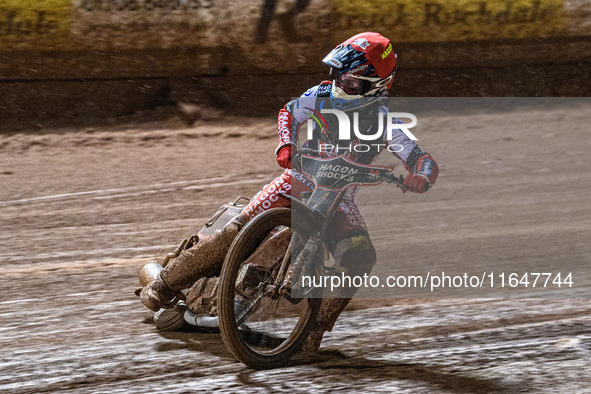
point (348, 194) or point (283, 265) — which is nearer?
point (283, 265)

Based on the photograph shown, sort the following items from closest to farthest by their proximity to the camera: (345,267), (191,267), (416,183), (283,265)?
1. (416,183)
2. (283,265)
3. (345,267)
4. (191,267)

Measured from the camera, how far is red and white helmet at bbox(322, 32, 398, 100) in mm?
3803

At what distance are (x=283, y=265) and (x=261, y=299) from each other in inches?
11.4

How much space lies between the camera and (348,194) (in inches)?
157

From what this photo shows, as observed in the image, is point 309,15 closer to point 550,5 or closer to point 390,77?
point 550,5

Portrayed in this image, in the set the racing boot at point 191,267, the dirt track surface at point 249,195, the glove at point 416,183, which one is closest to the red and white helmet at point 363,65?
the glove at point 416,183

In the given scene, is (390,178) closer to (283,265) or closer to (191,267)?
(283,265)

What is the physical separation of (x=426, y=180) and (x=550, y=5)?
348 inches

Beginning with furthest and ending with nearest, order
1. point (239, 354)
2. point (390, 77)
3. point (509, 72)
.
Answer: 1. point (509, 72)
2. point (390, 77)
3. point (239, 354)

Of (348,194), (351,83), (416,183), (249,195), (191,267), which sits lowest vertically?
(249,195)

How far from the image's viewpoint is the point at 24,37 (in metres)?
11.1

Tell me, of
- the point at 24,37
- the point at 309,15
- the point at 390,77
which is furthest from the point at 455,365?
the point at 24,37

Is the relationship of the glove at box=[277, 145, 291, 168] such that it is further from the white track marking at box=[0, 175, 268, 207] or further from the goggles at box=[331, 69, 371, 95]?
the white track marking at box=[0, 175, 268, 207]

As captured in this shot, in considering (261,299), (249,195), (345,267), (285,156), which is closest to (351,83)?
(285,156)
